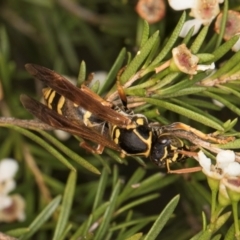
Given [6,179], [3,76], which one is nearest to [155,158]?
[6,179]

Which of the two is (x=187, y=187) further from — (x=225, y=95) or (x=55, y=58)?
(x=55, y=58)

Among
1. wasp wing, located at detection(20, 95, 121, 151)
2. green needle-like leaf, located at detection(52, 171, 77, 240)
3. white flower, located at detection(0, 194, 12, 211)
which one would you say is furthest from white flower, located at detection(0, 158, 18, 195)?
wasp wing, located at detection(20, 95, 121, 151)

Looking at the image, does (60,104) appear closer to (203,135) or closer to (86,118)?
(86,118)

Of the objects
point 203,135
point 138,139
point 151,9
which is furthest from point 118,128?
point 151,9

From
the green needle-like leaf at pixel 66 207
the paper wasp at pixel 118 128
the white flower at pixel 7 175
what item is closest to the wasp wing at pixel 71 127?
the paper wasp at pixel 118 128

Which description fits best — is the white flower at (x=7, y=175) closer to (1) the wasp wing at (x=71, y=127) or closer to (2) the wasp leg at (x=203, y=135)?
(1) the wasp wing at (x=71, y=127)

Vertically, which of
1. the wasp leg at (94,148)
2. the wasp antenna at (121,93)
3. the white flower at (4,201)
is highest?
the wasp antenna at (121,93)

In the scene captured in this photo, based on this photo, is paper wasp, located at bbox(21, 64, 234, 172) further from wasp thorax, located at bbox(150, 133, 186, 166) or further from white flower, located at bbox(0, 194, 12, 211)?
white flower, located at bbox(0, 194, 12, 211)

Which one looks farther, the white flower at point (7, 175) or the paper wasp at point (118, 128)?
the white flower at point (7, 175)

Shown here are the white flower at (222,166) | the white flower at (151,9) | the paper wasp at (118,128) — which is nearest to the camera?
the white flower at (222,166)
